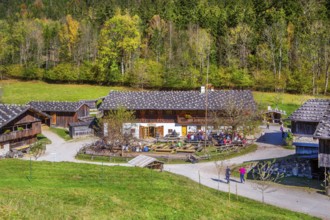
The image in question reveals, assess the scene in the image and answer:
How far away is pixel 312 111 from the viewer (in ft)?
123

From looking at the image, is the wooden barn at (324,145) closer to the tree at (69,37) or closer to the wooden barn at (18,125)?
the wooden barn at (18,125)

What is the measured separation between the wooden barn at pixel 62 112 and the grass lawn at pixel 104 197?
30760mm

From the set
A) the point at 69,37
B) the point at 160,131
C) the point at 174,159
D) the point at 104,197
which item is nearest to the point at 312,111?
the point at 174,159

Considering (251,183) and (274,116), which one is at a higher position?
(274,116)

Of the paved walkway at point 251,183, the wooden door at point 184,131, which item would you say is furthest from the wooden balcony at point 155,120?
the paved walkway at point 251,183

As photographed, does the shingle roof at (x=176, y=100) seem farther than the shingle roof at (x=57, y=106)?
No

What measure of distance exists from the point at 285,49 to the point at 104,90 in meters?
36.3

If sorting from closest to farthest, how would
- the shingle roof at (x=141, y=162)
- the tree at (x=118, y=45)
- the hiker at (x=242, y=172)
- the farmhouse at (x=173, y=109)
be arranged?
the hiker at (x=242, y=172), the shingle roof at (x=141, y=162), the farmhouse at (x=173, y=109), the tree at (x=118, y=45)

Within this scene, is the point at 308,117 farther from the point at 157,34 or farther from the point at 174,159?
the point at 157,34

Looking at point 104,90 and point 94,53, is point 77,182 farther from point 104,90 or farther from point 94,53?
point 94,53

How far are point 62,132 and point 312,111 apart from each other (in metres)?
31.7

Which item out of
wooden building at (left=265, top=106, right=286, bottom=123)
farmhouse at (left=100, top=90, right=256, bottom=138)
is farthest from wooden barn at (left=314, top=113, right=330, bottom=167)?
wooden building at (left=265, top=106, right=286, bottom=123)

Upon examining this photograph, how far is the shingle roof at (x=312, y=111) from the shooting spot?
121 ft

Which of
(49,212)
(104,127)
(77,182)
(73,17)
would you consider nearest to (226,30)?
(73,17)
